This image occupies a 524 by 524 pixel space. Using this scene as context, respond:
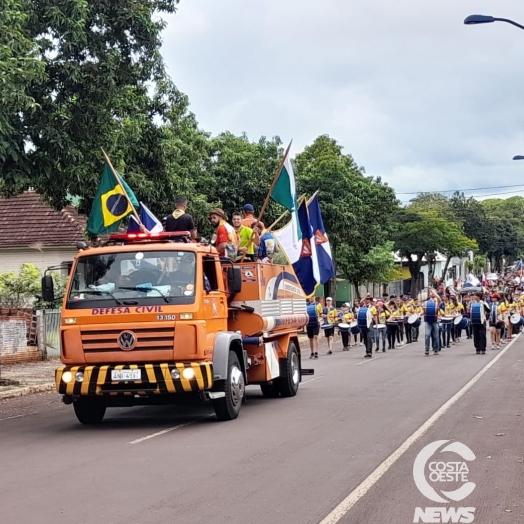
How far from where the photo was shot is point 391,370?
2253cm

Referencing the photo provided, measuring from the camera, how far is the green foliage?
28.2 metres

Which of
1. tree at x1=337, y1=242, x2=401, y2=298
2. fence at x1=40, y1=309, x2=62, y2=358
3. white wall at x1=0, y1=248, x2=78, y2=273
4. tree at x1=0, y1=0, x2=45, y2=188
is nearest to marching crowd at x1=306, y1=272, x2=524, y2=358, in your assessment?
fence at x1=40, y1=309, x2=62, y2=358

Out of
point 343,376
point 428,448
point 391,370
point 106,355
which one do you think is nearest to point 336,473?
point 428,448

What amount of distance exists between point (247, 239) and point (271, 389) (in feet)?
10.2

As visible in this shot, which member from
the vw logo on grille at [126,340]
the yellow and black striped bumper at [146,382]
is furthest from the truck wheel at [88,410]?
the vw logo on grille at [126,340]

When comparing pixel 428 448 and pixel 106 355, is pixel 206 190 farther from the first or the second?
pixel 428 448

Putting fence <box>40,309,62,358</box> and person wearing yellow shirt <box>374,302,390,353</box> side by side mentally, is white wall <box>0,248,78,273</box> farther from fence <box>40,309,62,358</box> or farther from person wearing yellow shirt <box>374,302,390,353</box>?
person wearing yellow shirt <box>374,302,390,353</box>

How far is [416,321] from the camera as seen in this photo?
120ft

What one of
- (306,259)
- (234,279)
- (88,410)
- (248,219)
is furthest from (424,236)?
(88,410)

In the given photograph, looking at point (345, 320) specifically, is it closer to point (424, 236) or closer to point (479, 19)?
point (479, 19)

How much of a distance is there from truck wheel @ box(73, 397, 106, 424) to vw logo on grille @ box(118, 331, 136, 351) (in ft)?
4.42

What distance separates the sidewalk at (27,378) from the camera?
18.2 metres

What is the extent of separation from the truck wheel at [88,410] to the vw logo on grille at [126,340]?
1.35 m

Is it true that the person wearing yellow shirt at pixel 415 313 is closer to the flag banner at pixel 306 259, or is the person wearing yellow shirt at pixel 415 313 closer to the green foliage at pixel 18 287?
the green foliage at pixel 18 287
